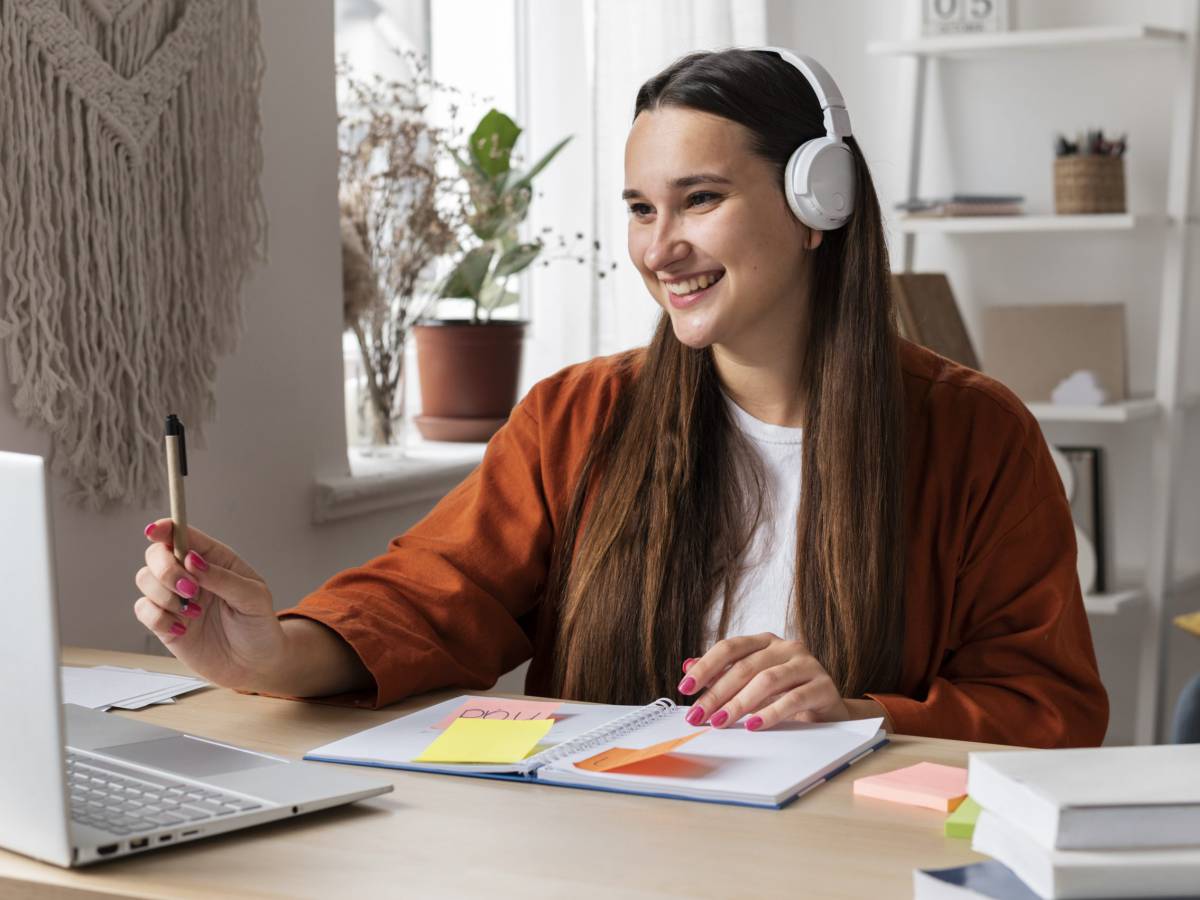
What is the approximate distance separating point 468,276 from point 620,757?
1.51 meters

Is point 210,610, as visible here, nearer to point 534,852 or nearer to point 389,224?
point 534,852

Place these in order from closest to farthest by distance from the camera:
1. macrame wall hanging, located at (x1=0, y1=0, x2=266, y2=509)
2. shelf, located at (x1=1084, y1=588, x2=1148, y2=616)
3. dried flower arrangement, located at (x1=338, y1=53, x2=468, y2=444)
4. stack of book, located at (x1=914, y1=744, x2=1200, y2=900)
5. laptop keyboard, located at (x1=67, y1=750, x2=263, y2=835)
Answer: stack of book, located at (x1=914, y1=744, x2=1200, y2=900) → laptop keyboard, located at (x1=67, y1=750, x2=263, y2=835) → macrame wall hanging, located at (x1=0, y1=0, x2=266, y2=509) → dried flower arrangement, located at (x1=338, y1=53, x2=468, y2=444) → shelf, located at (x1=1084, y1=588, x2=1148, y2=616)

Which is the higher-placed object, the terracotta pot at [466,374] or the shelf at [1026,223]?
the shelf at [1026,223]

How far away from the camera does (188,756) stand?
1.08 meters

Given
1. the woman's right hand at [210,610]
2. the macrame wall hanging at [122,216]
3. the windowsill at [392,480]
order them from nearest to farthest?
the woman's right hand at [210,610] → the macrame wall hanging at [122,216] → the windowsill at [392,480]

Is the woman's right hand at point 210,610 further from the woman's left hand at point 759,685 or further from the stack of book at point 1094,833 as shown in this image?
the stack of book at point 1094,833

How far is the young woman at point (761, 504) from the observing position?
141 cm

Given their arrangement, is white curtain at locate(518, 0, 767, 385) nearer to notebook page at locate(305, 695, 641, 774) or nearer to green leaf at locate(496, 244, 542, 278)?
green leaf at locate(496, 244, 542, 278)

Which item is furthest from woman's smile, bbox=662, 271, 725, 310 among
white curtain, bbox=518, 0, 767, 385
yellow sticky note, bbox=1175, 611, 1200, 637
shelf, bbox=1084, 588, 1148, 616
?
shelf, bbox=1084, 588, 1148, 616

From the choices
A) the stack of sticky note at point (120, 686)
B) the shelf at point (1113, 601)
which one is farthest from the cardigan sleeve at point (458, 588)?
the shelf at point (1113, 601)

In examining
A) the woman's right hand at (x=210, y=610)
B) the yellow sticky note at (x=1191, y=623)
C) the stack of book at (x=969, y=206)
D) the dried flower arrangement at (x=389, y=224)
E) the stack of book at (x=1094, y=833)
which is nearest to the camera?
the stack of book at (x=1094, y=833)

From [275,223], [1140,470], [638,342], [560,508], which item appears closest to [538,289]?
[638,342]

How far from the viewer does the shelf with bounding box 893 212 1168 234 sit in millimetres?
2982

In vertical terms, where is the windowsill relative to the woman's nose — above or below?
below
